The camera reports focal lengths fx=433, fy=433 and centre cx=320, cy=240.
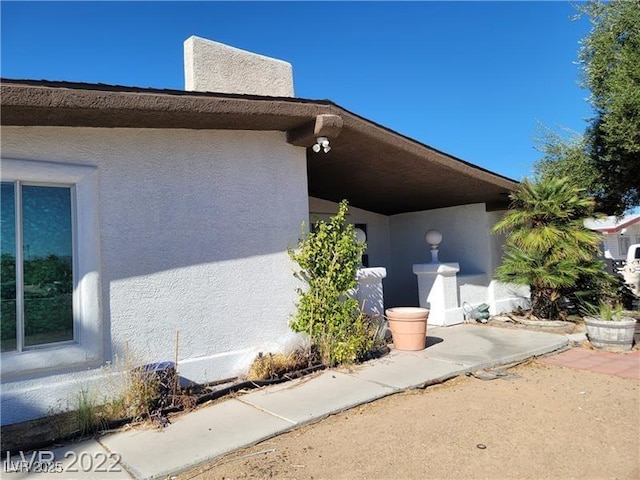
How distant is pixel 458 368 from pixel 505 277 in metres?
4.40

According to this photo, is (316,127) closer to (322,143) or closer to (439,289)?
(322,143)

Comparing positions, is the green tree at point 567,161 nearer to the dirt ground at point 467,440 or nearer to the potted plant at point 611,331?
the potted plant at point 611,331

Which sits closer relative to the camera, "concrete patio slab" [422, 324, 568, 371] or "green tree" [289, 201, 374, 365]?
"green tree" [289, 201, 374, 365]

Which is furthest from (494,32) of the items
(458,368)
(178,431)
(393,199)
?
(178,431)

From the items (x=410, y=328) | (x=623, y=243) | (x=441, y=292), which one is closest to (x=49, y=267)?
(x=410, y=328)

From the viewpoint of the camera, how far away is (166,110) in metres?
5.12

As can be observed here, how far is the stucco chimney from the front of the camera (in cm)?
732

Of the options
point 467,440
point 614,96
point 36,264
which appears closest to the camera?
point 467,440

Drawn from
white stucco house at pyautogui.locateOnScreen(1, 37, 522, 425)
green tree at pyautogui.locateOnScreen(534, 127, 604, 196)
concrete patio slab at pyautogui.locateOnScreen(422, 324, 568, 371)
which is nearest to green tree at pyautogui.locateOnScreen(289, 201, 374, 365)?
white stucco house at pyautogui.locateOnScreen(1, 37, 522, 425)

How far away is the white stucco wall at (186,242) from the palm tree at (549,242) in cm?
556

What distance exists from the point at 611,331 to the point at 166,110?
313 inches

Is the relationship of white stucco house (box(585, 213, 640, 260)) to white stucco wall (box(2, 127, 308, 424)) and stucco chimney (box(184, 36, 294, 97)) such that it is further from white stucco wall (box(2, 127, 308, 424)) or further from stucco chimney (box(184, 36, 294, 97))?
white stucco wall (box(2, 127, 308, 424))

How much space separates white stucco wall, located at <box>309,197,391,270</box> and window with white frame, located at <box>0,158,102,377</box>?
714 centimetres

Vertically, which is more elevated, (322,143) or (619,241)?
(322,143)
